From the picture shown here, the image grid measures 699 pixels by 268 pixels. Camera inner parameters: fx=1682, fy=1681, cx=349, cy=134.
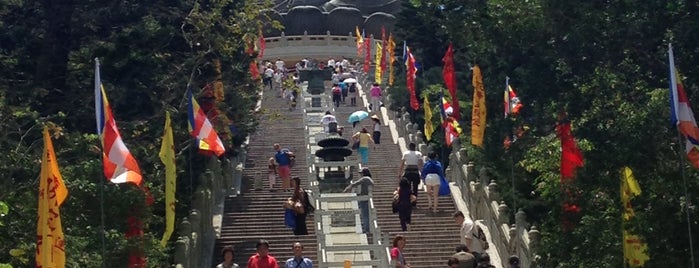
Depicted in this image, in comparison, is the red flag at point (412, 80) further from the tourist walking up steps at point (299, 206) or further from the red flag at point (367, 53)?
the tourist walking up steps at point (299, 206)

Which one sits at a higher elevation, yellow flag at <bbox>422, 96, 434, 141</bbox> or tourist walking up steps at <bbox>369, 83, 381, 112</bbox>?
tourist walking up steps at <bbox>369, 83, 381, 112</bbox>

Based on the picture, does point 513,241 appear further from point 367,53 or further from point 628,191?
point 367,53

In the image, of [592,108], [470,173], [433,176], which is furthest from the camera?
[470,173]

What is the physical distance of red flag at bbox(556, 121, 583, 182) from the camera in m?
24.1

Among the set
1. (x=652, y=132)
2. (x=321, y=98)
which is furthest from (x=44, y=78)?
(x=321, y=98)

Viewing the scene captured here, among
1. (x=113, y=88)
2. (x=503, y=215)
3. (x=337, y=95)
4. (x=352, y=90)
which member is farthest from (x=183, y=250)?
(x=352, y=90)

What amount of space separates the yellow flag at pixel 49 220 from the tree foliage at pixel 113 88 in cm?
345

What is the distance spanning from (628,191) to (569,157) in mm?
2323

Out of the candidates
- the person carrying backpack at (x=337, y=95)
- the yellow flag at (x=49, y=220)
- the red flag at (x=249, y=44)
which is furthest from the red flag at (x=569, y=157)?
the person carrying backpack at (x=337, y=95)

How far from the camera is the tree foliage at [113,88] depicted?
944 inches

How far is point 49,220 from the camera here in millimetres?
18812

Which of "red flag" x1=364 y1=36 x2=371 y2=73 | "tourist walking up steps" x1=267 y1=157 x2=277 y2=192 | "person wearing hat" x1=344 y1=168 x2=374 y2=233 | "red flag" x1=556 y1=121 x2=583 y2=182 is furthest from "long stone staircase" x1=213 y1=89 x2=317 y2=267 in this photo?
"red flag" x1=364 y1=36 x2=371 y2=73

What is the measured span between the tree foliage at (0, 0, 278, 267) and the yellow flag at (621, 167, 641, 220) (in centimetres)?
683

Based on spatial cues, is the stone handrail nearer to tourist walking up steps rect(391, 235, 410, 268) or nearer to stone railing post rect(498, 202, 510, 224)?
tourist walking up steps rect(391, 235, 410, 268)
